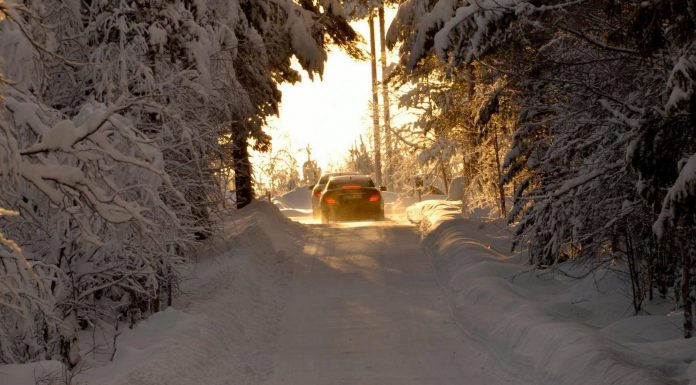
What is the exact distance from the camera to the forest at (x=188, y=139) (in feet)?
21.7

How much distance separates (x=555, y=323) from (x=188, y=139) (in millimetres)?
5144

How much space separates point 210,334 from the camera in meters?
10.8

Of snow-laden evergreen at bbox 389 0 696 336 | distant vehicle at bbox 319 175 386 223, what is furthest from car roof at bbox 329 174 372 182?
snow-laden evergreen at bbox 389 0 696 336

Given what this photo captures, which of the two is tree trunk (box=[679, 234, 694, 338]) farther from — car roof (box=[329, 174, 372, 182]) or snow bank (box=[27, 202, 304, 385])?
car roof (box=[329, 174, 372, 182])

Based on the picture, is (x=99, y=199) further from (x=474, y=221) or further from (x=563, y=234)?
(x=474, y=221)

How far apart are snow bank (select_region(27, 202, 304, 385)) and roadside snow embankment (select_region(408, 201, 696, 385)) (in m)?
2.89

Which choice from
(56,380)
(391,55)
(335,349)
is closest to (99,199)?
(56,380)

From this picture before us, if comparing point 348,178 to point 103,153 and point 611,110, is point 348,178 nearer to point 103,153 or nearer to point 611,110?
point 611,110

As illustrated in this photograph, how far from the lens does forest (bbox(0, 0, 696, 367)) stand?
261 inches

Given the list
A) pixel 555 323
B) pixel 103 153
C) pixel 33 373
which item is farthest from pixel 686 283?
pixel 33 373

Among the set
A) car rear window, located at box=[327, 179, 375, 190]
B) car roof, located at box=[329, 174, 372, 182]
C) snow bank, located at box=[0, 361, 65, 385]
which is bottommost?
snow bank, located at box=[0, 361, 65, 385]

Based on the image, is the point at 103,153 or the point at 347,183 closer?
the point at 103,153

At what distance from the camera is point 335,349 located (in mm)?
11070

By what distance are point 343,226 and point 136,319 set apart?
44.6 ft
